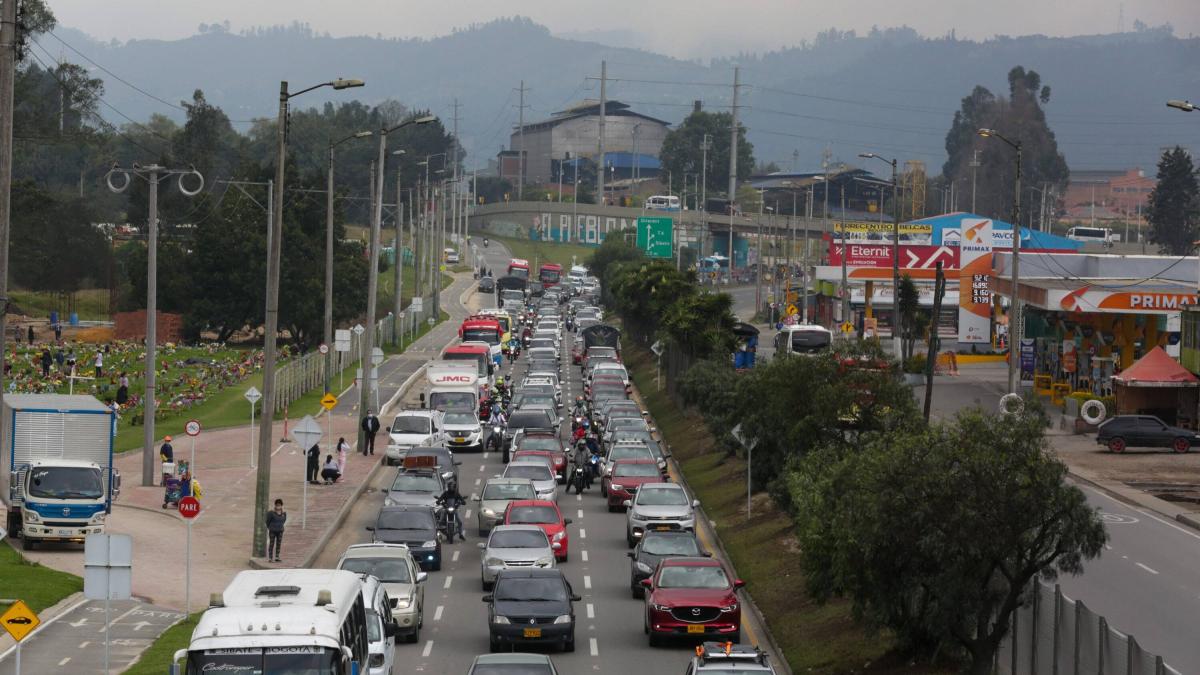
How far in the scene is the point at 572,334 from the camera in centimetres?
11800

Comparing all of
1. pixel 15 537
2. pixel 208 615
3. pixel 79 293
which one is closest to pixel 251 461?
pixel 15 537

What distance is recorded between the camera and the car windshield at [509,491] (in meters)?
41.2

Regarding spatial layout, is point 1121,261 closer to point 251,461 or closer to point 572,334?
point 572,334

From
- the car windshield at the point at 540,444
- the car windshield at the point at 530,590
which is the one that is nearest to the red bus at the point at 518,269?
the car windshield at the point at 540,444

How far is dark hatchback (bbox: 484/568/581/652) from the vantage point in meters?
27.5

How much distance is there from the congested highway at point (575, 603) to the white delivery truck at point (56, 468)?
510 cm

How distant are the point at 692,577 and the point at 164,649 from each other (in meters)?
8.71

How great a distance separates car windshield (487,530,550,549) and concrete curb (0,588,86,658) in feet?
25.7

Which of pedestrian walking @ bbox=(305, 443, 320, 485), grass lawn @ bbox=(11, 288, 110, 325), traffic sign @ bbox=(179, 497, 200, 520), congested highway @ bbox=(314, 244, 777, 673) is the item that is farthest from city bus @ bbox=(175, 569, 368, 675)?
grass lawn @ bbox=(11, 288, 110, 325)

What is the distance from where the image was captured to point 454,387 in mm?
67000

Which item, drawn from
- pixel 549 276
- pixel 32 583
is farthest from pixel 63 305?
pixel 32 583

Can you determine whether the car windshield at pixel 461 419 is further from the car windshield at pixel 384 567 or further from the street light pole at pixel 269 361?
the car windshield at pixel 384 567

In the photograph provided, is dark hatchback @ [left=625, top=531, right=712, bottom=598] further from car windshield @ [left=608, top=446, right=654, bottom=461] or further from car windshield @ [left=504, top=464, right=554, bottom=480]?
car windshield @ [left=608, top=446, right=654, bottom=461]

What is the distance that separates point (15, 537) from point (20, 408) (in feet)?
9.57
